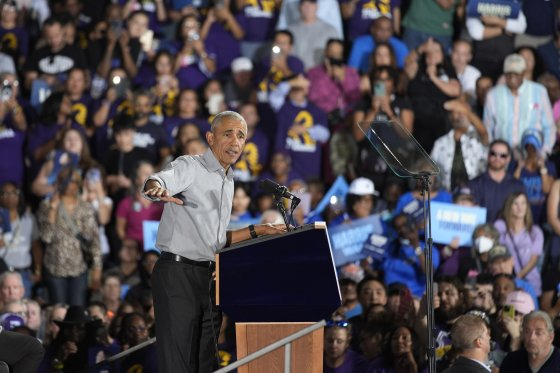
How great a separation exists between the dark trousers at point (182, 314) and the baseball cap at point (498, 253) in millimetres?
4195

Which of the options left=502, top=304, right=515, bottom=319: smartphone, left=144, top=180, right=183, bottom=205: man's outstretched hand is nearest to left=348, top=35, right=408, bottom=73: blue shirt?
left=502, top=304, right=515, bottom=319: smartphone

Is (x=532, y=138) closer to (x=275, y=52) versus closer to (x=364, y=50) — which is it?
(x=364, y=50)

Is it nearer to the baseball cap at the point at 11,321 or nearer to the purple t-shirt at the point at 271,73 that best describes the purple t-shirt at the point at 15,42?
the purple t-shirt at the point at 271,73

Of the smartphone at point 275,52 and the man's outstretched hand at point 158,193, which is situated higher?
the smartphone at point 275,52

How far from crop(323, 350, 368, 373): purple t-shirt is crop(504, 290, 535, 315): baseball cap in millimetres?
1263

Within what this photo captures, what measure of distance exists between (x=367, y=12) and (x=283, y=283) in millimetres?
6746

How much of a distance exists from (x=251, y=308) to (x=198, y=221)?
0.47 meters

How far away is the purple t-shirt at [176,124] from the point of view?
34.3 ft

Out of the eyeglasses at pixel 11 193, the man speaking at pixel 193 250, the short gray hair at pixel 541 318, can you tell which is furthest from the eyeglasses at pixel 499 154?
the man speaking at pixel 193 250

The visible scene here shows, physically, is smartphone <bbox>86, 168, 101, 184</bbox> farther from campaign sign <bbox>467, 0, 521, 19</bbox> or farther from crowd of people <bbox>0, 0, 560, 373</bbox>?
campaign sign <bbox>467, 0, 521, 19</bbox>

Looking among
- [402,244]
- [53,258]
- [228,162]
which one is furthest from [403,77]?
[228,162]

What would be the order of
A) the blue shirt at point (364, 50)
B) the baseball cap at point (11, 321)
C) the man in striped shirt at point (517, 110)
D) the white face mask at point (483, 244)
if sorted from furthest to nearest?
the blue shirt at point (364, 50), the man in striped shirt at point (517, 110), the white face mask at point (483, 244), the baseball cap at point (11, 321)

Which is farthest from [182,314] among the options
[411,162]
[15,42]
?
[15,42]

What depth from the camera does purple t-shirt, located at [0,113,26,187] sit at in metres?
10.3
